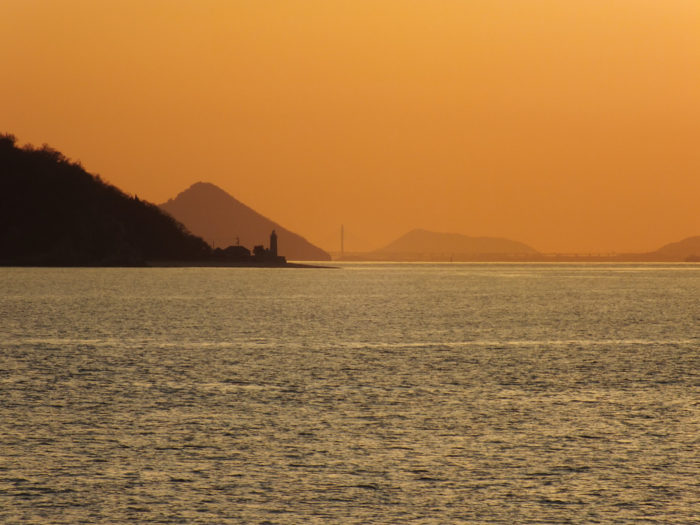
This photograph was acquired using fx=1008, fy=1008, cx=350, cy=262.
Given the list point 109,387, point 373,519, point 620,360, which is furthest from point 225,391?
point 620,360

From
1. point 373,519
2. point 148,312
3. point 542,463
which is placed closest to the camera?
point 373,519

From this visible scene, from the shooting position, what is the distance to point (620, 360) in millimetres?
45500

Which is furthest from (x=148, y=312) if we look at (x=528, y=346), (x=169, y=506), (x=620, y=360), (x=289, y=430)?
(x=169, y=506)

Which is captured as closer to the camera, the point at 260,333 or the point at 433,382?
the point at 433,382

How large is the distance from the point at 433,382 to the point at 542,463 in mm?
15034

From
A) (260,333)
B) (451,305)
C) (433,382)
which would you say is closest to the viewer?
(433,382)

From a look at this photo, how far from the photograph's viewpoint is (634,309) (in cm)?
10069

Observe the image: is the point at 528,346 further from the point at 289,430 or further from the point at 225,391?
the point at 289,430

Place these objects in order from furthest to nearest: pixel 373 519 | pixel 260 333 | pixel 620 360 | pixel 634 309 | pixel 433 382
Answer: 1. pixel 634 309
2. pixel 260 333
3. pixel 620 360
4. pixel 433 382
5. pixel 373 519

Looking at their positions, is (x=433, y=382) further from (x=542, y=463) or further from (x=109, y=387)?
(x=542, y=463)

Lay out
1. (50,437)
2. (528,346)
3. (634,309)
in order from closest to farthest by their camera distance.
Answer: (50,437), (528,346), (634,309)

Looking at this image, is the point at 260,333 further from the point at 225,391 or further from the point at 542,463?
the point at 542,463

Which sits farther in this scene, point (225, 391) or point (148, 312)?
point (148, 312)

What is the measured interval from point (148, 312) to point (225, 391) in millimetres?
58957
